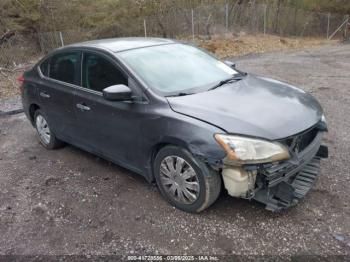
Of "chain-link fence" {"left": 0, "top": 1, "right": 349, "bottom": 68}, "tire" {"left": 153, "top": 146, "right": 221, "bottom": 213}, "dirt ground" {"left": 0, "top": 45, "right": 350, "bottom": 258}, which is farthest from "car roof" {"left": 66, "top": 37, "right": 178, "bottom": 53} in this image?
"chain-link fence" {"left": 0, "top": 1, "right": 349, "bottom": 68}

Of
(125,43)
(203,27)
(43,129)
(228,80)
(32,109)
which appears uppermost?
(125,43)

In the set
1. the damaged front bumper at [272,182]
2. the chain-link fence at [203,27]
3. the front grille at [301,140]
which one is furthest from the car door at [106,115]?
the chain-link fence at [203,27]

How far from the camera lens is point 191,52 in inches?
173

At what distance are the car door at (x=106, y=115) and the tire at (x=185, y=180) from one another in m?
0.38

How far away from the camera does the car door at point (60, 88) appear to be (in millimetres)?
4356

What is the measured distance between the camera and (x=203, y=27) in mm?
19188

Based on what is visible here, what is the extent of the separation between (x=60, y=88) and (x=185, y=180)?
2.23 metres

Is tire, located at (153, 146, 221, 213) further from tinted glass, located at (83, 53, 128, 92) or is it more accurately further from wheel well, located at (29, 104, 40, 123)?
wheel well, located at (29, 104, 40, 123)

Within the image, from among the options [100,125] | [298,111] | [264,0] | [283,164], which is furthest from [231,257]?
[264,0]

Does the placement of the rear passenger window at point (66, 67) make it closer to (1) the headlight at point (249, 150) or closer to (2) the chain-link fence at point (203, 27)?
(1) the headlight at point (249, 150)

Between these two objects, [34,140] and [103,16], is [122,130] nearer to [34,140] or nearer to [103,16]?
[34,140]

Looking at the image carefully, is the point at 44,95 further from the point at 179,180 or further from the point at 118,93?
the point at 179,180

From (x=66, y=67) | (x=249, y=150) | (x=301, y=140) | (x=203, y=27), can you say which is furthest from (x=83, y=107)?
(x=203, y=27)

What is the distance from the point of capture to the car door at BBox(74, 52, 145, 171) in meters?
3.64
